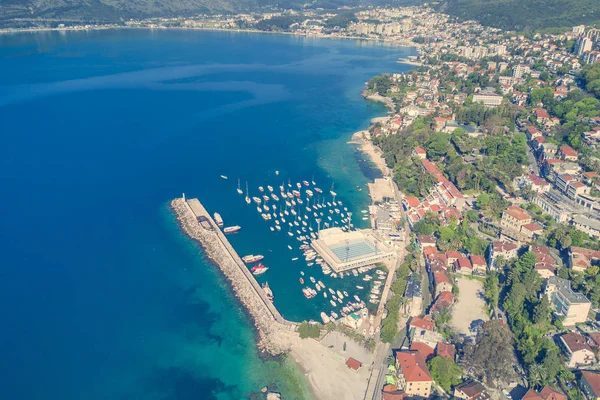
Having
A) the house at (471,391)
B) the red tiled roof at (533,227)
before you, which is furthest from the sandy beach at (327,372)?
the red tiled roof at (533,227)

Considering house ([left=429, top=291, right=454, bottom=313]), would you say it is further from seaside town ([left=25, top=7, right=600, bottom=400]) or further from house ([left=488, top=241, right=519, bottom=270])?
house ([left=488, top=241, right=519, bottom=270])

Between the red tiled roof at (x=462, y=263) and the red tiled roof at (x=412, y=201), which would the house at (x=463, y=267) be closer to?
the red tiled roof at (x=462, y=263)

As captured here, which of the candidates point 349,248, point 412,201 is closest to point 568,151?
point 412,201

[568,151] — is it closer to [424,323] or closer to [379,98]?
[424,323]

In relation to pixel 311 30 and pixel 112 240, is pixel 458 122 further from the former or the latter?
pixel 311 30

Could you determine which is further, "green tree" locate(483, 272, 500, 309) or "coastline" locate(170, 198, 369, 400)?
"green tree" locate(483, 272, 500, 309)

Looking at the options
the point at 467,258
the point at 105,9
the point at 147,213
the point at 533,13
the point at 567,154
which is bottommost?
the point at 147,213

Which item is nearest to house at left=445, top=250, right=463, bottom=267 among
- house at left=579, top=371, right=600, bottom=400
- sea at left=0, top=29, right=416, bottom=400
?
sea at left=0, top=29, right=416, bottom=400
